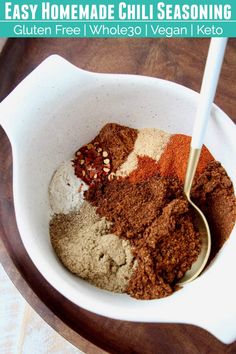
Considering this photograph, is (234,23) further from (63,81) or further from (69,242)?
(69,242)

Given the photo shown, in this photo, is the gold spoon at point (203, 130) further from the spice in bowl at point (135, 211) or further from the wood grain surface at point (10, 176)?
the wood grain surface at point (10, 176)

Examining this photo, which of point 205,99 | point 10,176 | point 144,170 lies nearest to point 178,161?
point 144,170

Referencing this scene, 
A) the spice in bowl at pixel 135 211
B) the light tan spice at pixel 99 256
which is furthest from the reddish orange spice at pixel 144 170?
the light tan spice at pixel 99 256

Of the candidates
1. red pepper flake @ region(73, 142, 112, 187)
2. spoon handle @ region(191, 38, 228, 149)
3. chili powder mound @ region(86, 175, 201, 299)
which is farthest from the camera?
red pepper flake @ region(73, 142, 112, 187)

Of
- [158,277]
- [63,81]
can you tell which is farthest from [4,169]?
[158,277]

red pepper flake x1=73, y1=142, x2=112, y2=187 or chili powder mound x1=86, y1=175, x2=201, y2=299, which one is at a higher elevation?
red pepper flake x1=73, y1=142, x2=112, y2=187

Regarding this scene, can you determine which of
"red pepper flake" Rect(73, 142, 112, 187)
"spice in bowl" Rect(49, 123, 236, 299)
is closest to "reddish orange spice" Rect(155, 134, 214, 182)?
"spice in bowl" Rect(49, 123, 236, 299)

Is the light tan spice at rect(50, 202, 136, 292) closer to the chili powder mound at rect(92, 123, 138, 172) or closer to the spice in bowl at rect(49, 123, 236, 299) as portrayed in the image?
the spice in bowl at rect(49, 123, 236, 299)
